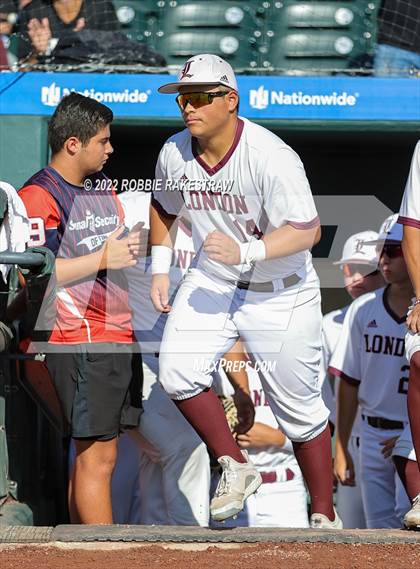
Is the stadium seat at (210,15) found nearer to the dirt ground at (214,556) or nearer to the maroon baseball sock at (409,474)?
the maroon baseball sock at (409,474)

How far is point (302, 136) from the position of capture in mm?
5430

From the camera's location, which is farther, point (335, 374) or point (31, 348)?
point (335, 374)

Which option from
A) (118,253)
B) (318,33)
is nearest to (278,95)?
(318,33)

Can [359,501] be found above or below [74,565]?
below

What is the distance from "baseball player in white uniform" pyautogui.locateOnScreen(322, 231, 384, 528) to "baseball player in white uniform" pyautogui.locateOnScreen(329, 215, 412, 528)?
5.0 inches

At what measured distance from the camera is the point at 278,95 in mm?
5188

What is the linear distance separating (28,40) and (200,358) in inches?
107

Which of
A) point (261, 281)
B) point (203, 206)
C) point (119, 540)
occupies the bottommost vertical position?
point (119, 540)

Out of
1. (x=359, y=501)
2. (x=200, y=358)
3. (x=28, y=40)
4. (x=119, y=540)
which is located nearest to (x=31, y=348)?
(x=200, y=358)

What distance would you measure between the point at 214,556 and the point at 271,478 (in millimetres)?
1747

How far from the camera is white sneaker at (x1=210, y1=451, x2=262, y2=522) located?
337cm

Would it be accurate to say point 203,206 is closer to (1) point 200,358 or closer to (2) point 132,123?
(1) point 200,358

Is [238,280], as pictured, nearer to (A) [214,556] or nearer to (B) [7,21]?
(A) [214,556]

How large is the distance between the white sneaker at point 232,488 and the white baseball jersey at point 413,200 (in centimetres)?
102
